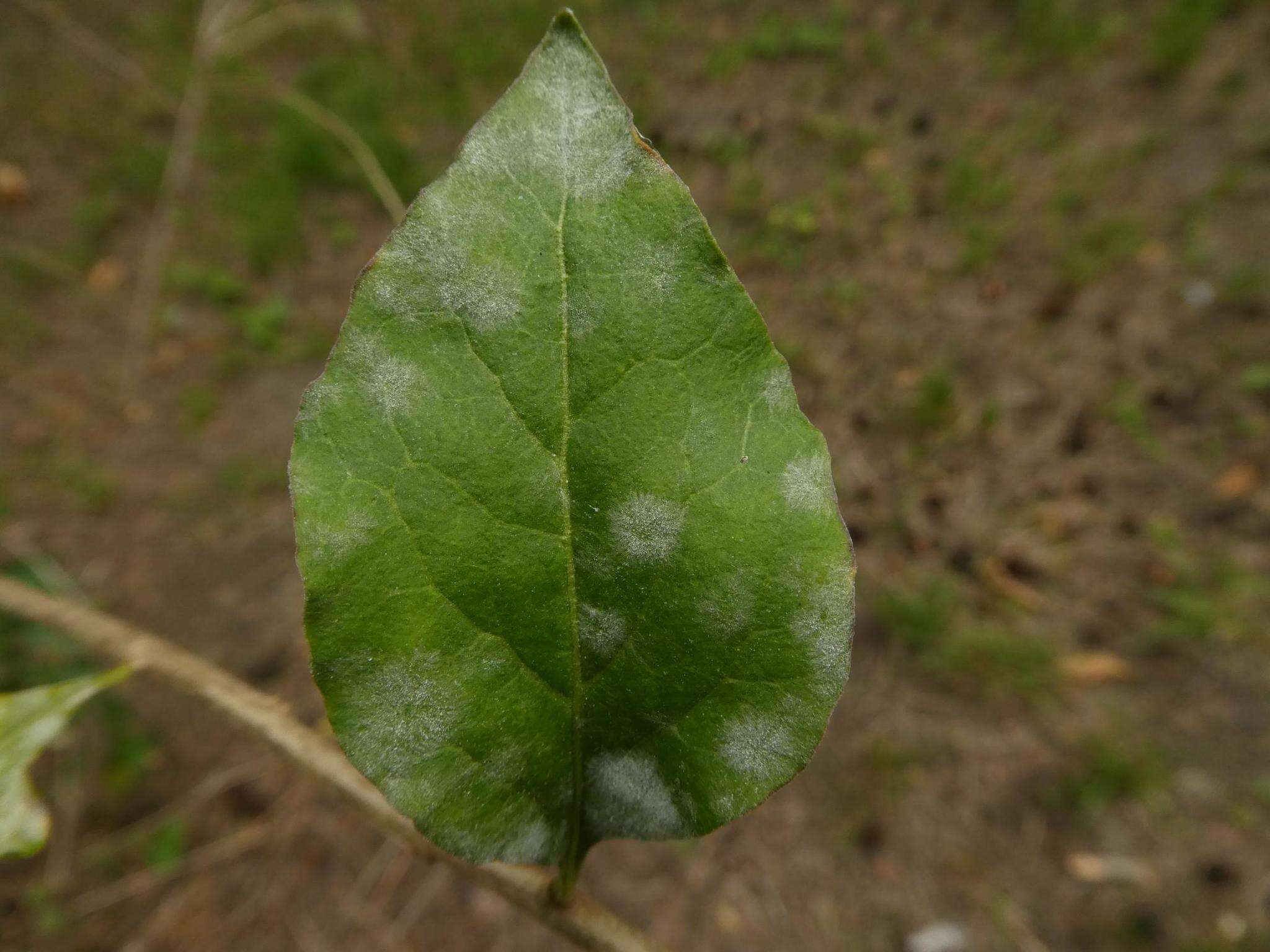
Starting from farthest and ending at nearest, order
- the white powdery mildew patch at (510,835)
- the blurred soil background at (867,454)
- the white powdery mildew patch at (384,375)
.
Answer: the blurred soil background at (867,454) < the white powdery mildew patch at (510,835) < the white powdery mildew patch at (384,375)

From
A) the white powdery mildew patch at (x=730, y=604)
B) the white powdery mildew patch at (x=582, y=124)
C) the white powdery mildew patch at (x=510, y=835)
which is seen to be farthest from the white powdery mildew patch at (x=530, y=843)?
the white powdery mildew patch at (x=582, y=124)

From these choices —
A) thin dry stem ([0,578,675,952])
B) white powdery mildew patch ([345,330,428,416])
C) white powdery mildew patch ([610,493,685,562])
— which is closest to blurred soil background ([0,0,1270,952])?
thin dry stem ([0,578,675,952])

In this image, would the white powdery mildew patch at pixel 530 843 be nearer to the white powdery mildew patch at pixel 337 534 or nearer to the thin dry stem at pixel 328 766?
the thin dry stem at pixel 328 766

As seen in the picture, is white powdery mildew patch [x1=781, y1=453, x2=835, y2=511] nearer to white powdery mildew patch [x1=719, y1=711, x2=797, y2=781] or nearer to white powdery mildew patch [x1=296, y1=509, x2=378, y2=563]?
white powdery mildew patch [x1=719, y1=711, x2=797, y2=781]

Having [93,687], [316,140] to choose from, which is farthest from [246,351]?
[93,687]

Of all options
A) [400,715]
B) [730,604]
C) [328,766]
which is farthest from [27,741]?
[730,604]

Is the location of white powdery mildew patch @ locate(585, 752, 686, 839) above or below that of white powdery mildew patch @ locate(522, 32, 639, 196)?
below

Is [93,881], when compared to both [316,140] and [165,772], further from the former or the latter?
[316,140]
